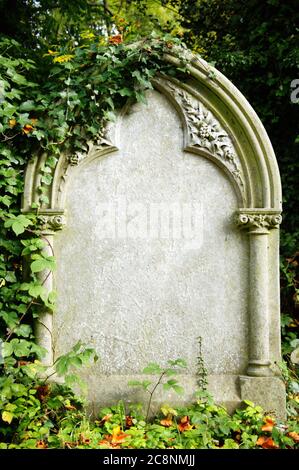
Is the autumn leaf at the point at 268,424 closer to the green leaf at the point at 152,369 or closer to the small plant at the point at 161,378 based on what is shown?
the small plant at the point at 161,378

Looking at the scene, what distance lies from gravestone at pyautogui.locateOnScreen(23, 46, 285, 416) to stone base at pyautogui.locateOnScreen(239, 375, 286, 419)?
0.07 meters

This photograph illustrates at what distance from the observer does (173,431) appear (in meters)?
3.29

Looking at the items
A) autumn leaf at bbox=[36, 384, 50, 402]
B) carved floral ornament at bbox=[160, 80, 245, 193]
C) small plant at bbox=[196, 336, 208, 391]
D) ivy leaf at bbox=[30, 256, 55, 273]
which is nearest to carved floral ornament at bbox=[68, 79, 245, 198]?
carved floral ornament at bbox=[160, 80, 245, 193]

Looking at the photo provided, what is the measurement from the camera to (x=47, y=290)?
3.62m

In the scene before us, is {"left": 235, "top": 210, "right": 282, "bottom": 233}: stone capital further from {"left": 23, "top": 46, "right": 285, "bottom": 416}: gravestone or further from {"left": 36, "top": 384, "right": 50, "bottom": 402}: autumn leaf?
{"left": 36, "top": 384, "right": 50, "bottom": 402}: autumn leaf

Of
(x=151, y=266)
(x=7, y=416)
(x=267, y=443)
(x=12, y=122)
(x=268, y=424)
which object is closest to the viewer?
(x=7, y=416)

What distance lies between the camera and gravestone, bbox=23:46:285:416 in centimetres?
365

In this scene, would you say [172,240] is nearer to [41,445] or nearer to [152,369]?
[152,369]

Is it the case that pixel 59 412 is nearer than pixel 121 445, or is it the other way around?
pixel 121 445

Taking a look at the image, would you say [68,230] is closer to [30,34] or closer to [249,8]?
[30,34]

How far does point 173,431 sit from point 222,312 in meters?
0.99

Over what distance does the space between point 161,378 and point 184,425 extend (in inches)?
16.1

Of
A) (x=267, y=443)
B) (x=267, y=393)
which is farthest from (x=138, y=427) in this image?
(x=267, y=393)

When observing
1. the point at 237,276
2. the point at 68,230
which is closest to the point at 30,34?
the point at 68,230
